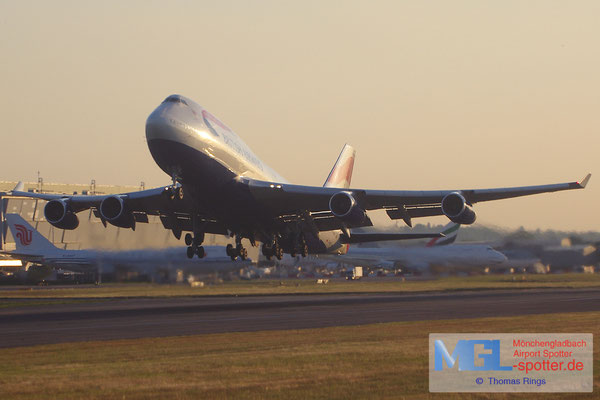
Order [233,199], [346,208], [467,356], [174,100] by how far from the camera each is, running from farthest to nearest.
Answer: [346,208] → [233,199] → [174,100] → [467,356]

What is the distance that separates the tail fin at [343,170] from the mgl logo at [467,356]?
29752mm

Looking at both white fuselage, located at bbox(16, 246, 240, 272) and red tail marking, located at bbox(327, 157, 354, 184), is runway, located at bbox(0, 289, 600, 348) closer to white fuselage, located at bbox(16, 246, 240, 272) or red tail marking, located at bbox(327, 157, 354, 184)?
white fuselage, located at bbox(16, 246, 240, 272)

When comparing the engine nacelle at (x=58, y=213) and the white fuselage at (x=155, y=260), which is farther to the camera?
the white fuselage at (x=155, y=260)

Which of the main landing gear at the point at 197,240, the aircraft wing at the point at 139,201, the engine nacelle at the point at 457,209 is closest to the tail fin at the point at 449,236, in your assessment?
the main landing gear at the point at 197,240

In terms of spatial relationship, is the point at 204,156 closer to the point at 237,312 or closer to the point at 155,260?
the point at 237,312

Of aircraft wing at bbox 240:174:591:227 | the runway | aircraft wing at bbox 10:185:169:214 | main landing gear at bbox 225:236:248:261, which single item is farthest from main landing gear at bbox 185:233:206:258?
aircraft wing at bbox 240:174:591:227

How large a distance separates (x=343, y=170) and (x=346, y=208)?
795 inches

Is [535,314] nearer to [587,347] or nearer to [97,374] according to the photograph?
[587,347]

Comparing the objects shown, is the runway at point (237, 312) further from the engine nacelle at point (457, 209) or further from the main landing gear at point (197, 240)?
the engine nacelle at point (457, 209)

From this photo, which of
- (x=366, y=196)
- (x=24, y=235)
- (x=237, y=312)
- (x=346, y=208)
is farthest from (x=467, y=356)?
(x=24, y=235)

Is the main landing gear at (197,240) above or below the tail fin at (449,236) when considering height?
below

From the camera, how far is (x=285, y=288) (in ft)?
259

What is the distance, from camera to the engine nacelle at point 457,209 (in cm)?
4022

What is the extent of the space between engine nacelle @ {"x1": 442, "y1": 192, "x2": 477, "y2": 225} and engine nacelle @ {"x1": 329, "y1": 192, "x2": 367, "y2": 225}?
4444 mm
